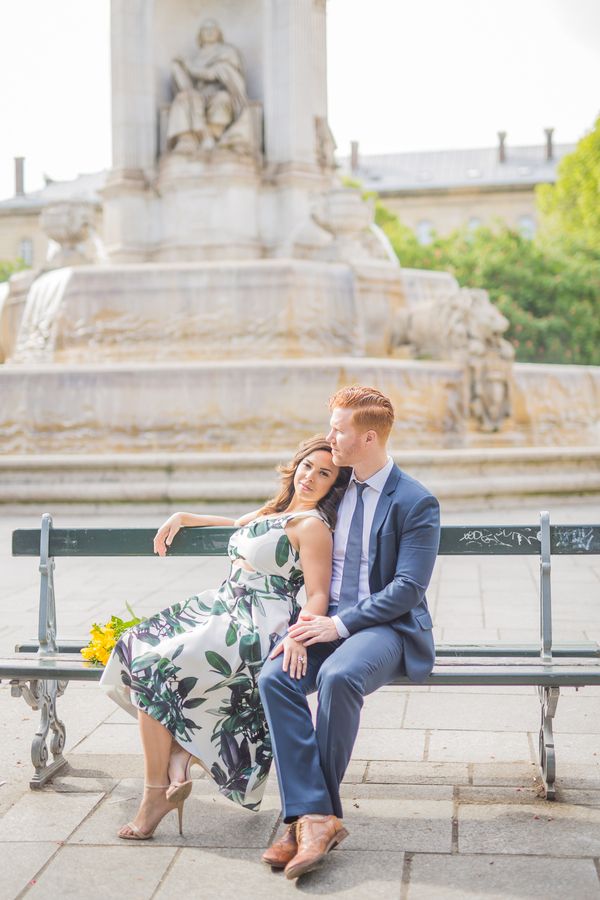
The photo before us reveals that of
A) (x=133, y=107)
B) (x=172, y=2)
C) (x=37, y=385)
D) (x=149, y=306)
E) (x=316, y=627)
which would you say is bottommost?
(x=316, y=627)

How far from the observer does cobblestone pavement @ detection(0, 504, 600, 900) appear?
3.07 m

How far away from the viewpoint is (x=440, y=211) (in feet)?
274

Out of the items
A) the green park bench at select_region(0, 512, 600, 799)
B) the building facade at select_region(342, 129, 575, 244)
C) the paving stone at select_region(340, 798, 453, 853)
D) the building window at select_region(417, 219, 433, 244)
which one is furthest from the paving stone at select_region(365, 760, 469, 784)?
the building window at select_region(417, 219, 433, 244)

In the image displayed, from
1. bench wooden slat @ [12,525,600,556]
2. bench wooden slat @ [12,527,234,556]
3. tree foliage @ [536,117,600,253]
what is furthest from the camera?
tree foliage @ [536,117,600,253]

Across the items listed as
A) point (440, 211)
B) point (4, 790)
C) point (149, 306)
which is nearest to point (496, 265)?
point (149, 306)

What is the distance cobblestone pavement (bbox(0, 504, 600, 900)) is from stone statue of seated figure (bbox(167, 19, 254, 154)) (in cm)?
1214

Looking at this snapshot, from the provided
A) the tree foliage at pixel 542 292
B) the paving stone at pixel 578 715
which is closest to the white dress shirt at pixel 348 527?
the paving stone at pixel 578 715

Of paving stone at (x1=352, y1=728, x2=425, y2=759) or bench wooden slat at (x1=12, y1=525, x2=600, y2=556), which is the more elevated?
bench wooden slat at (x1=12, y1=525, x2=600, y2=556)

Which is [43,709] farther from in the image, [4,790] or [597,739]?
[597,739]

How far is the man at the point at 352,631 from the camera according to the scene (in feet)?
10.8

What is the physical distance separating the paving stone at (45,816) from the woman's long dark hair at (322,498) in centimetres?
111

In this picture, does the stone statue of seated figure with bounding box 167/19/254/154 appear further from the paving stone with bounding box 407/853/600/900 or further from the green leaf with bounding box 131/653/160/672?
the paving stone with bounding box 407/853/600/900

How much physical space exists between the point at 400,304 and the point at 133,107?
16.1 feet

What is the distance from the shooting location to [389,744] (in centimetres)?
430
